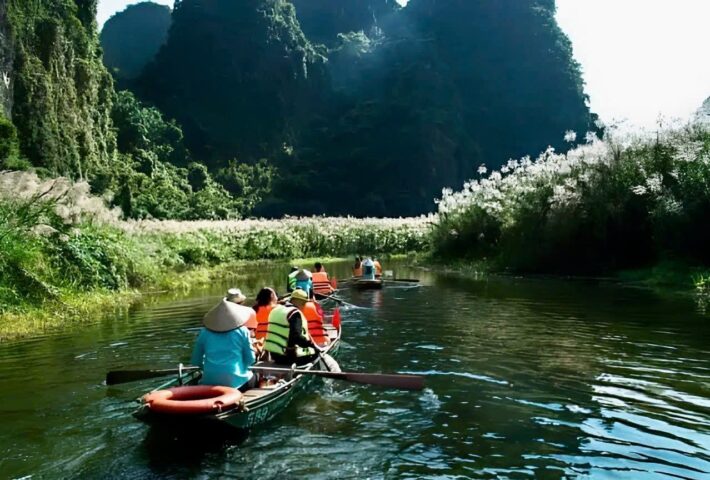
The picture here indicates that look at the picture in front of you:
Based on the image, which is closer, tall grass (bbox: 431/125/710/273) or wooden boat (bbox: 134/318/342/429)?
A: wooden boat (bbox: 134/318/342/429)

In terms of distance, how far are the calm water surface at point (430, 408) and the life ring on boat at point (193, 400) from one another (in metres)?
0.42

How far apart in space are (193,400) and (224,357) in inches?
30.0

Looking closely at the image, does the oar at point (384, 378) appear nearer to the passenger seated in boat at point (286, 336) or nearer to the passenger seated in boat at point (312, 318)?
the passenger seated in boat at point (286, 336)

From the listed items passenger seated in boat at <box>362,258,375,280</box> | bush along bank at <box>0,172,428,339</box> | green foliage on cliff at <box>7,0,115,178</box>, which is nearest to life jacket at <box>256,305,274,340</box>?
bush along bank at <box>0,172,428,339</box>

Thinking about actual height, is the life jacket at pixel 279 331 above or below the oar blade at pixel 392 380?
above

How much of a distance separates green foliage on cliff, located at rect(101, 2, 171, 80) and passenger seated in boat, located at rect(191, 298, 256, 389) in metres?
110

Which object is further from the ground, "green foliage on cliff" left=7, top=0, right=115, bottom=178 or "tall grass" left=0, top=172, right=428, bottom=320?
"green foliage on cliff" left=7, top=0, right=115, bottom=178

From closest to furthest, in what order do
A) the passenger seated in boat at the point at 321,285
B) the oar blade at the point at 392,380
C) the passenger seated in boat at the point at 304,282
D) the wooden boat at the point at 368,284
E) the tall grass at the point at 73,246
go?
the oar blade at the point at 392,380, the tall grass at the point at 73,246, the passenger seated in boat at the point at 304,282, the passenger seated in boat at the point at 321,285, the wooden boat at the point at 368,284

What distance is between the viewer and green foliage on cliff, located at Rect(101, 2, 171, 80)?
109m

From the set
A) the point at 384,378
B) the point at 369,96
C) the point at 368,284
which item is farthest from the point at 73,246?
the point at 369,96

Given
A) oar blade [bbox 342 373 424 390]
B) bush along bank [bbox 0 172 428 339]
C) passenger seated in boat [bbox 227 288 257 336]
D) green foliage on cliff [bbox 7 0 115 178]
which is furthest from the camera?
green foliage on cliff [bbox 7 0 115 178]

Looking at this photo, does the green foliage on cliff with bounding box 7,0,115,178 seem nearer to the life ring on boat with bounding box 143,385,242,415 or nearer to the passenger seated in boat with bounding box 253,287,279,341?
the passenger seated in boat with bounding box 253,287,279,341

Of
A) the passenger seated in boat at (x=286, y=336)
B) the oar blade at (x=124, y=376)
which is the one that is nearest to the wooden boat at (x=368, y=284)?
the passenger seated in boat at (x=286, y=336)

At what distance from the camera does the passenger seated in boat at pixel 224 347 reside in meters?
6.99
